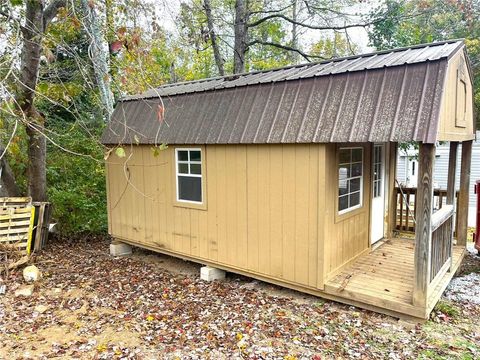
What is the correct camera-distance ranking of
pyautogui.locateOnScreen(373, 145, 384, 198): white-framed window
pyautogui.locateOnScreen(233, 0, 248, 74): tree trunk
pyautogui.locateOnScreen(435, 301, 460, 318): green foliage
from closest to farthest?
pyautogui.locateOnScreen(435, 301, 460, 318): green foliage
pyautogui.locateOnScreen(373, 145, 384, 198): white-framed window
pyautogui.locateOnScreen(233, 0, 248, 74): tree trunk

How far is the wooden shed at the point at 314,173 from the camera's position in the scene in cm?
384

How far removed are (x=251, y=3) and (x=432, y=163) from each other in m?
9.47

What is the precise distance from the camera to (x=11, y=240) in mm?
6230

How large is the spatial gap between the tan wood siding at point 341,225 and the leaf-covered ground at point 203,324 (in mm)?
670

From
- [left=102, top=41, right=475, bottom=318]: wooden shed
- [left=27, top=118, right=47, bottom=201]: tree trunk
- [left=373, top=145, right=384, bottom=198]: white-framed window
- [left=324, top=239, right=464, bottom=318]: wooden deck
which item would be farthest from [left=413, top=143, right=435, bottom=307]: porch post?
[left=27, top=118, right=47, bottom=201]: tree trunk

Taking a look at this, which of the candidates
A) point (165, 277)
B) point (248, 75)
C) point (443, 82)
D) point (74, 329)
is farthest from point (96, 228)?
point (443, 82)

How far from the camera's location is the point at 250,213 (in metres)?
4.96

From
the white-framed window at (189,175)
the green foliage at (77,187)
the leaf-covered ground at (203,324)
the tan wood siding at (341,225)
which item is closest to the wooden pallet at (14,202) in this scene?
the green foliage at (77,187)

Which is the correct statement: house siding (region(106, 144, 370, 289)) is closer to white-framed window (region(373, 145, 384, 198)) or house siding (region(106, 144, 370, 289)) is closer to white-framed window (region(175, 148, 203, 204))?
white-framed window (region(175, 148, 203, 204))

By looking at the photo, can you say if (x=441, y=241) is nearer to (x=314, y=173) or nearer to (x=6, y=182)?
(x=314, y=173)

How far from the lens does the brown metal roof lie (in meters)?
3.71

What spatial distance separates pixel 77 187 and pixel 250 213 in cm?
535

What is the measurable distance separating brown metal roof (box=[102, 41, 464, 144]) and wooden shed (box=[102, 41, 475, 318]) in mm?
14

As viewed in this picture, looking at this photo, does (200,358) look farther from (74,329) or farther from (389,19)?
(389,19)
